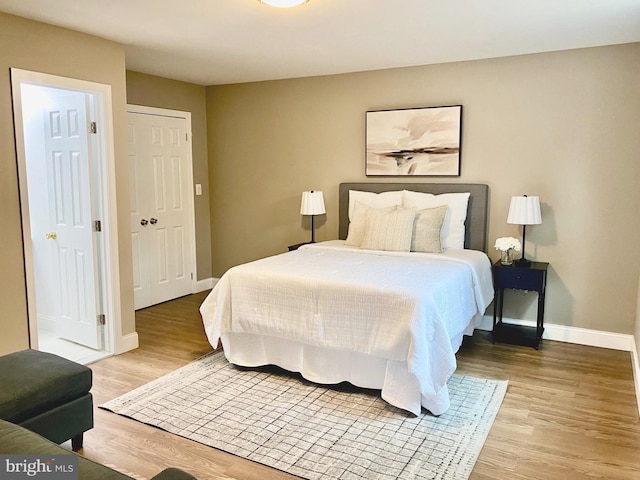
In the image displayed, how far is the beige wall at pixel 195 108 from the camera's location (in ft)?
16.8

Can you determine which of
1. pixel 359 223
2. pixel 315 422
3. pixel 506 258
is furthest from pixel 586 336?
pixel 315 422

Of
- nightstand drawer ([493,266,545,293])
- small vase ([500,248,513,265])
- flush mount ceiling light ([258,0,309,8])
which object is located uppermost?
flush mount ceiling light ([258,0,309,8])

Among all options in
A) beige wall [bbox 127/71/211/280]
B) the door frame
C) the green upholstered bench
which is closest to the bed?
the door frame

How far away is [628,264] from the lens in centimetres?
401

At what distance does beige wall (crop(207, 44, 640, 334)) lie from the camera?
13.1ft

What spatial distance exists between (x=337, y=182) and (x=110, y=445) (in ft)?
10.9

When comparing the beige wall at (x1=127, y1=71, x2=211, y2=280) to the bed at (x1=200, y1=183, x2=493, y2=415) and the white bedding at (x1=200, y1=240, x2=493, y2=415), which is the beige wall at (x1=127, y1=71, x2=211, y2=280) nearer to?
the bed at (x1=200, y1=183, x2=493, y2=415)

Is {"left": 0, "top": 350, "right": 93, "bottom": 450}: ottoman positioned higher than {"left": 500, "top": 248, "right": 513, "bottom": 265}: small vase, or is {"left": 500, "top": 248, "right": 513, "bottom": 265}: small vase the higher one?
{"left": 500, "top": 248, "right": 513, "bottom": 265}: small vase

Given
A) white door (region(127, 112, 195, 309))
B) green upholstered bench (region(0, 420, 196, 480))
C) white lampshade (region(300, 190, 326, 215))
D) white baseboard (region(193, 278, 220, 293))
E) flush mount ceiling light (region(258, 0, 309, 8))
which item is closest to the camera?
green upholstered bench (region(0, 420, 196, 480))

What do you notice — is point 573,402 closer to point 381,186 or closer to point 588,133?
point 588,133

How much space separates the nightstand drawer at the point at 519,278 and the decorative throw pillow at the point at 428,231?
0.52 m

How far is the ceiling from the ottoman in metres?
2.05

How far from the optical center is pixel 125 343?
13.2 ft

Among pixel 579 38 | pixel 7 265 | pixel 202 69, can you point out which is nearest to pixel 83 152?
pixel 7 265
